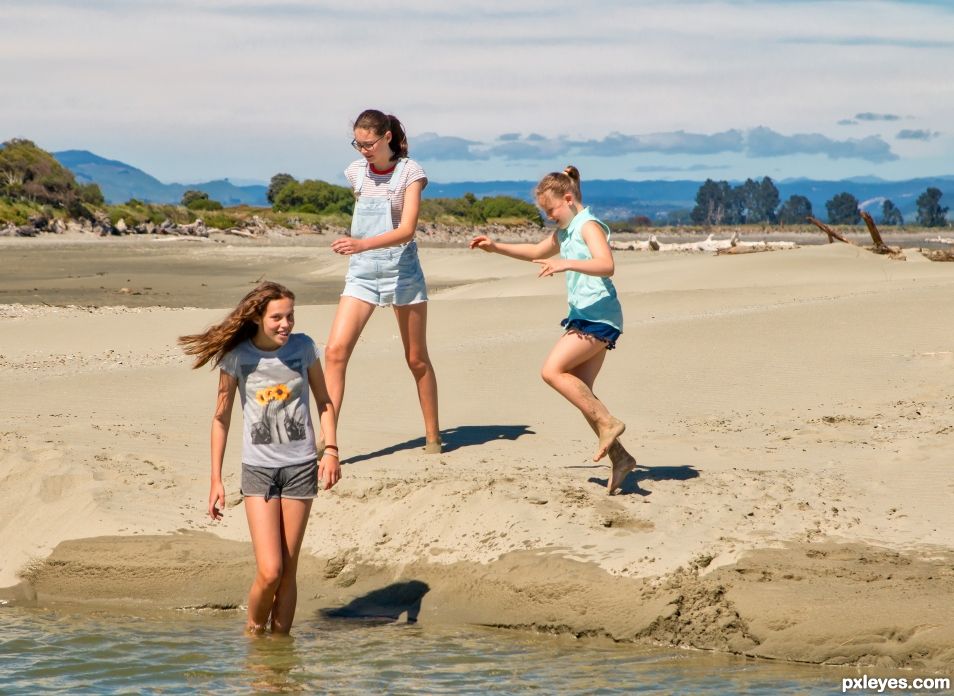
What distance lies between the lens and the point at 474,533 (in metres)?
7.12

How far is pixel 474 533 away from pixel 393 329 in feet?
30.2

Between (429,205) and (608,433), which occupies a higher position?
(429,205)

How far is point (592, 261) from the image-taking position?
689 cm

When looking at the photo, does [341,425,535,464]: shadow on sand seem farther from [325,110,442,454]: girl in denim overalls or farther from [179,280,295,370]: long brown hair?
[179,280,295,370]: long brown hair

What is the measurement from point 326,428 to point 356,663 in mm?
1035

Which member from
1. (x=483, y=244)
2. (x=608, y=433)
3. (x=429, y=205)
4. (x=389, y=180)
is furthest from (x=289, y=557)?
(x=429, y=205)

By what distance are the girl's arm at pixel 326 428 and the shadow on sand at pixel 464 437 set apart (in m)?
2.76

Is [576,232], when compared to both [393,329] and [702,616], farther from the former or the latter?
[393,329]

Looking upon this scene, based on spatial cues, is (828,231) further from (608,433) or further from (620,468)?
(608,433)

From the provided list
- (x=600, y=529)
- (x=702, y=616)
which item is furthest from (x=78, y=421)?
(x=702, y=616)

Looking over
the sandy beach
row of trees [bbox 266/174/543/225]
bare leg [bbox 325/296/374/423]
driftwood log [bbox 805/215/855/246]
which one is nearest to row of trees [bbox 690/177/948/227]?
row of trees [bbox 266/174/543/225]

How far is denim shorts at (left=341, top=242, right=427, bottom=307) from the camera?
26.8ft

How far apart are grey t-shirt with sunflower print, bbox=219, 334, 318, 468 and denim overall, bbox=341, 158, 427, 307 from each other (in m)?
2.28

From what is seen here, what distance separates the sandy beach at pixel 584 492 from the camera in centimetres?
629
